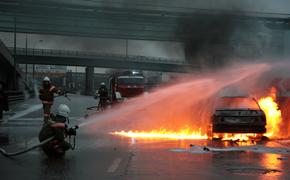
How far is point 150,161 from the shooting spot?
30.8 feet

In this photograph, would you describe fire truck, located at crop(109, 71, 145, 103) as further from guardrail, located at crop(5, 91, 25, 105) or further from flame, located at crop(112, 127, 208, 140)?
flame, located at crop(112, 127, 208, 140)

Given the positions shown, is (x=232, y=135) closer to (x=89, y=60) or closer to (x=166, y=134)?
(x=166, y=134)

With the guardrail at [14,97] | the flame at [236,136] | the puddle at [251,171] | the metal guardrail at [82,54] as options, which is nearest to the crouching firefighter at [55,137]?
the puddle at [251,171]

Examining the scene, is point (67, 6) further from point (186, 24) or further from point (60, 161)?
point (60, 161)

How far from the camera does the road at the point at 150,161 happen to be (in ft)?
26.2

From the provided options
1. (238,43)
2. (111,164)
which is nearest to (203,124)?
(238,43)

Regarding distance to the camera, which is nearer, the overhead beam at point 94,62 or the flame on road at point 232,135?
the flame on road at point 232,135

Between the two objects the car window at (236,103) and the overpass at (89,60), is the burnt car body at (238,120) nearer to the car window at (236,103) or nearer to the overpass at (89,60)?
the car window at (236,103)

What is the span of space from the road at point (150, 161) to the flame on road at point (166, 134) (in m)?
1.02

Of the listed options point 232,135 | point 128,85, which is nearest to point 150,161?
point 232,135

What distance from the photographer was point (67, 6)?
1945 cm

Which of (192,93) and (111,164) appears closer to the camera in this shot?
(111,164)

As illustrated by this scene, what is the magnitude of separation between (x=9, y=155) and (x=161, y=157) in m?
2.96

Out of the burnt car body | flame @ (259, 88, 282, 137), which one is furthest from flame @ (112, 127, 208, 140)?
flame @ (259, 88, 282, 137)
